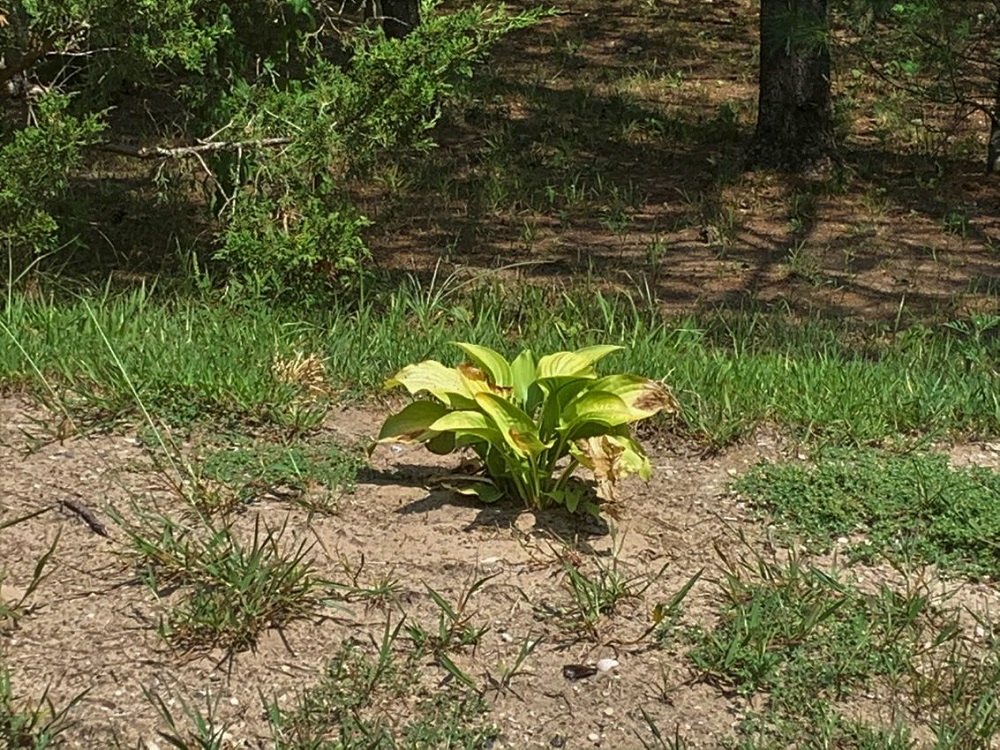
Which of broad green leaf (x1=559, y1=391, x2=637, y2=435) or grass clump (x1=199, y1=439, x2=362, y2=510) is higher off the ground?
broad green leaf (x1=559, y1=391, x2=637, y2=435)

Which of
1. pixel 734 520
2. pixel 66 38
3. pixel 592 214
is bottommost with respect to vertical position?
pixel 592 214

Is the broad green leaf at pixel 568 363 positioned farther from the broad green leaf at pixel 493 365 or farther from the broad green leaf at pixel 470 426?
the broad green leaf at pixel 470 426

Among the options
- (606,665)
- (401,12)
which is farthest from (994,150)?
(606,665)

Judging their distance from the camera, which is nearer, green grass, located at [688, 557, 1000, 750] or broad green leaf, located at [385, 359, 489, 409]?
green grass, located at [688, 557, 1000, 750]

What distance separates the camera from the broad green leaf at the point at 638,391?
3.26 metres

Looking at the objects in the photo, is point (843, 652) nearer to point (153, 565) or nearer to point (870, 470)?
point (870, 470)

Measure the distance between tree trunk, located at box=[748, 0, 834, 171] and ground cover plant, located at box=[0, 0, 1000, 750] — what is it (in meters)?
0.97

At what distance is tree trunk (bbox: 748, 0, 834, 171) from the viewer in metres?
8.55

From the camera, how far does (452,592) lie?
2.87 m

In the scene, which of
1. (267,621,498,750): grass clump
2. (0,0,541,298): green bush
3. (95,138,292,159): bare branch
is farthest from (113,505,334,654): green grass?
(95,138,292,159): bare branch

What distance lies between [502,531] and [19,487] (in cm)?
117

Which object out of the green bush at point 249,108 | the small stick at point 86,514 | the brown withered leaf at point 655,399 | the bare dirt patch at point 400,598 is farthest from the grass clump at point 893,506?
the green bush at point 249,108

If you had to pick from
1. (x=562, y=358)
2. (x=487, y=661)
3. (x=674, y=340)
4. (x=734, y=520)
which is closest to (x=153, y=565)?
(x=487, y=661)

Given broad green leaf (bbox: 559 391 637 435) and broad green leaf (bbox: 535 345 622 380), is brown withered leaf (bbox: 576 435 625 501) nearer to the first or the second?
broad green leaf (bbox: 559 391 637 435)
